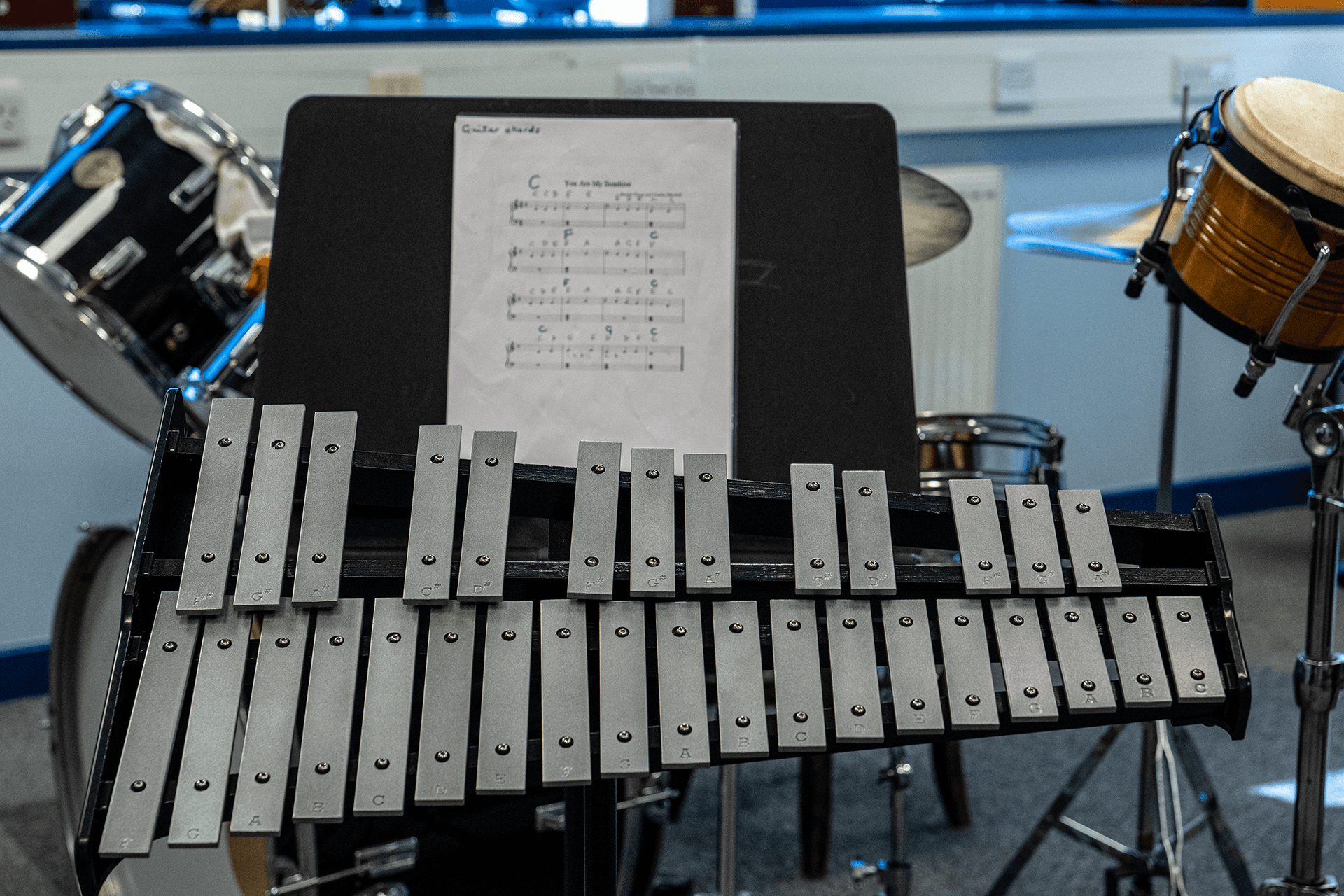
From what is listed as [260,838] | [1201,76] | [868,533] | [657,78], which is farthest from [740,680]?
[1201,76]

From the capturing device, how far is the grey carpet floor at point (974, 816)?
69.1 inches

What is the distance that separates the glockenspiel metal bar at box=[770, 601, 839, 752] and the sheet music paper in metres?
0.26

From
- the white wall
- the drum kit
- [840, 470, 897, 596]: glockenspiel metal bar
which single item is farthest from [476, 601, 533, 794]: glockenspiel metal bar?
the white wall

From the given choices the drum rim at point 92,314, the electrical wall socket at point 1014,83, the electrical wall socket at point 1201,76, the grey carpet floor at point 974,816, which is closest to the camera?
the drum rim at point 92,314

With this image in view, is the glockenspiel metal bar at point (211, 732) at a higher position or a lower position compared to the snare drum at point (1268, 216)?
lower

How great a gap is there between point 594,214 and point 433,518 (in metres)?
0.37

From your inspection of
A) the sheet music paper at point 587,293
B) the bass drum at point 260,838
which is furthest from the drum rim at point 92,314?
the sheet music paper at point 587,293

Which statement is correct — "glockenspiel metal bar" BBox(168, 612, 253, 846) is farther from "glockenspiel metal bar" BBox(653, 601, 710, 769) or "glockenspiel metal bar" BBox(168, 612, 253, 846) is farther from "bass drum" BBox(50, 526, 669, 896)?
"bass drum" BBox(50, 526, 669, 896)

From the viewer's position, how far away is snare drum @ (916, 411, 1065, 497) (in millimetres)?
1557

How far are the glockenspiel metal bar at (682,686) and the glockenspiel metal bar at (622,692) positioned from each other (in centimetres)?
1

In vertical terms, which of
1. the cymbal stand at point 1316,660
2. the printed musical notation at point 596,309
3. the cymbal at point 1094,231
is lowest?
the cymbal stand at point 1316,660

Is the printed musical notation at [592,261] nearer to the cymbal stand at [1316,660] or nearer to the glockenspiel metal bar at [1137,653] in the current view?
the glockenspiel metal bar at [1137,653]

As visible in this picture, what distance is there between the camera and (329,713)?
29.8 inches

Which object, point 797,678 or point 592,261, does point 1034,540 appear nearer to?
point 797,678
